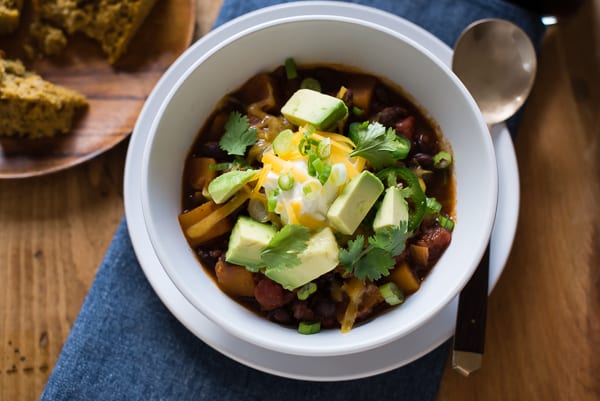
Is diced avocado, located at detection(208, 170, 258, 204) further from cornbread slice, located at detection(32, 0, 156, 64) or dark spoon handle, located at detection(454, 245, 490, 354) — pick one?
cornbread slice, located at detection(32, 0, 156, 64)

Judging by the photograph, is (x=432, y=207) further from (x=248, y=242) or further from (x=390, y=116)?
(x=248, y=242)

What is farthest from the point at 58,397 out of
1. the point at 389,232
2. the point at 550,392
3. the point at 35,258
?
the point at 550,392

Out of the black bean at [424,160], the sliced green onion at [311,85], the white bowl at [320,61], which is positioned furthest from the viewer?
the sliced green onion at [311,85]

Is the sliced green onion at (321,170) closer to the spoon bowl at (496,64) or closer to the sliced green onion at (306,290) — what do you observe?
the sliced green onion at (306,290)

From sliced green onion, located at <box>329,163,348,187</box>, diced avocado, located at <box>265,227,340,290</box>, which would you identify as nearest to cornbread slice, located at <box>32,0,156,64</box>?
sliced green onion, located at <box>329,163,348,187</box>

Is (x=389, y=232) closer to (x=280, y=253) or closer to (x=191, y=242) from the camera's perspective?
(x=280, y=253)

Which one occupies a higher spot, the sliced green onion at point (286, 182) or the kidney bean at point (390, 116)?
the kidney bean at point (390, 116)

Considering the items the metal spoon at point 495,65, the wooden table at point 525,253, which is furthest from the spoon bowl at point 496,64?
the wooden table at point 525,253
